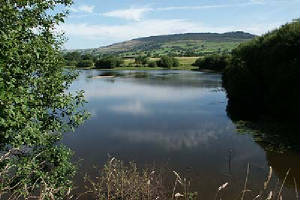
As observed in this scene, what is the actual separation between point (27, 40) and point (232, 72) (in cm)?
4160

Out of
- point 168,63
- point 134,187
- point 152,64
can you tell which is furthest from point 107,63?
point 134,187

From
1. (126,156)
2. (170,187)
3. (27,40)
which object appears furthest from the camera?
(126,156)

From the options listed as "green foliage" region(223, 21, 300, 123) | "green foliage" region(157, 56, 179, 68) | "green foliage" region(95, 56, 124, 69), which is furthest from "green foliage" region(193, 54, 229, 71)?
"green foliage" region(223, 21, 300, 123)

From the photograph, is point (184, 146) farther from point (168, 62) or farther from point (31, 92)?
point (168, 62)

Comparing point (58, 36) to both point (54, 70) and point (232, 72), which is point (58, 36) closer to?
point (54, 70)

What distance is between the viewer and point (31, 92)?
10211mm

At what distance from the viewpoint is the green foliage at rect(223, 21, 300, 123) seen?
109 ft

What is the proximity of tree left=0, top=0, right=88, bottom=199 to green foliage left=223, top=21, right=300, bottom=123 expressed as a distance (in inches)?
1067

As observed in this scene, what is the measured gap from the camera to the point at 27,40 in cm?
1020

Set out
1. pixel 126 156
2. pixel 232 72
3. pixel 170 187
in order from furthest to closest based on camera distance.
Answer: pixel 232 72, pixel 126 156, pixel 170 187

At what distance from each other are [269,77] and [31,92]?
34.3 metres

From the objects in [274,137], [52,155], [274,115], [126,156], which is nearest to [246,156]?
[274,137]

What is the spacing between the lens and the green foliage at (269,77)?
109 ft

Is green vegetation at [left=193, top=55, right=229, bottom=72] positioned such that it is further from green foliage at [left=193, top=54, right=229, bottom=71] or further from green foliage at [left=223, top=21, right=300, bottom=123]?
green foliage at [left=223, top=21, right=300, bottom=123]
